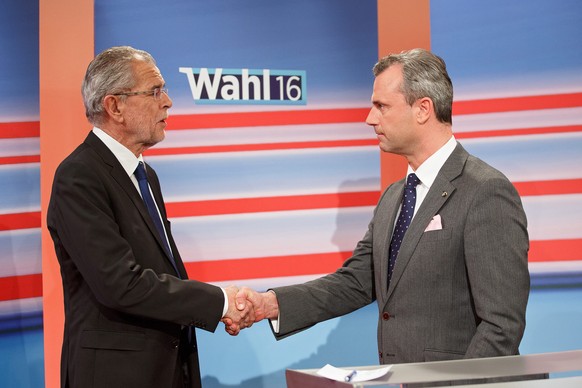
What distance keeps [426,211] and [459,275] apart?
263 millimetres

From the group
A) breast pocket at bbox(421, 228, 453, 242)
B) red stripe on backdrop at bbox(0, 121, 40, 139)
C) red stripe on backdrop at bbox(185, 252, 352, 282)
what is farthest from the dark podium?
red stripe on backdrop at bbox(0, 121, 40, 139)

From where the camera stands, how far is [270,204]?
4.07 metres

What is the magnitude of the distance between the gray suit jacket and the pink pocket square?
0.01 meters

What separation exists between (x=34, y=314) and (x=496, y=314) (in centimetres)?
237

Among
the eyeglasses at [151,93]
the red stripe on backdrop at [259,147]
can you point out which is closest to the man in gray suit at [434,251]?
the eyeglasses at [151,93]

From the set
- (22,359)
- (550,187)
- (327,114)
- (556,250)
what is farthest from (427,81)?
(22,359)

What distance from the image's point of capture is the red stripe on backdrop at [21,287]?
359cm

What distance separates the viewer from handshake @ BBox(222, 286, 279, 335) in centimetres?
301

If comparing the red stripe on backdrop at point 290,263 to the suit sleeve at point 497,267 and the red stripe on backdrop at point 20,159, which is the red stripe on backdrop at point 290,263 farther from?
the suit sleeve at point 497,267

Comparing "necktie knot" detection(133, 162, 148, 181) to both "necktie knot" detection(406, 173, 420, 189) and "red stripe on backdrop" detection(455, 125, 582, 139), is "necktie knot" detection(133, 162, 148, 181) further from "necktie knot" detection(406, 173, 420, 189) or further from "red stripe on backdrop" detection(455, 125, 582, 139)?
"red stripe on backdrop" detection(455, 125, 582, 139)

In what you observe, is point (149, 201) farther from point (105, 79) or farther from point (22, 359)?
point (22, 359)

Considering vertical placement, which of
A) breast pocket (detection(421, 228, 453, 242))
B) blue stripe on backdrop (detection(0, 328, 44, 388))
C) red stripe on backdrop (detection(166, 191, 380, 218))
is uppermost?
red stripe on backdrop (detection(166, 191, 380, 218))

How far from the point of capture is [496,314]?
2.38 m

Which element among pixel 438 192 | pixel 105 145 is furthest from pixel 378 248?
pixel 105 145
